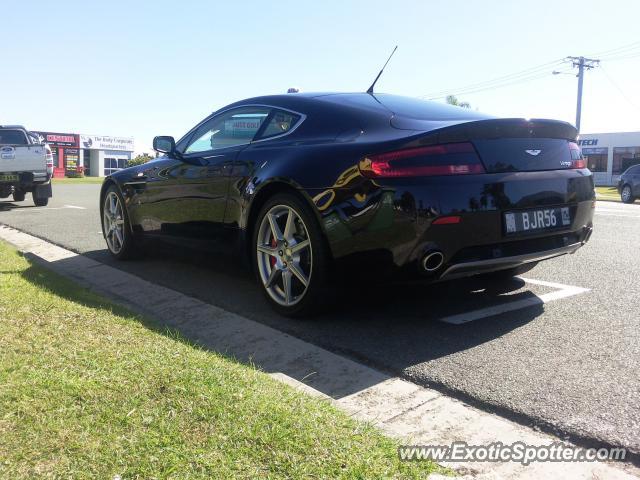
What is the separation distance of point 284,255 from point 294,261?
108mm

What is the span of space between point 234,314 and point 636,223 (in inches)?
282

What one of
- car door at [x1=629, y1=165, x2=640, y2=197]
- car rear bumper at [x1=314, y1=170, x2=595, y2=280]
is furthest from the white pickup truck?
car door at [x1=629, y1=165, x2=640, y2=197]

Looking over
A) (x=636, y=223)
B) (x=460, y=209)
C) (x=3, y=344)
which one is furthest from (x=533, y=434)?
(x=636, y=223)

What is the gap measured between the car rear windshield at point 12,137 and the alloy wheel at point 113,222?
998 centimetres

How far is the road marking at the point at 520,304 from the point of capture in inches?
145

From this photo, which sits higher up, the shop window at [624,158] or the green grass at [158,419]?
the shop window at [624,158]

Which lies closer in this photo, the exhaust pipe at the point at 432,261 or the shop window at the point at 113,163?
the exhaust pipe at the point at 432,261

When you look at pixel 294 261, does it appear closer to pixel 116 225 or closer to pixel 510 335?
pixel 510 335

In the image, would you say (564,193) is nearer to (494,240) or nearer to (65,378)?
(494,240)

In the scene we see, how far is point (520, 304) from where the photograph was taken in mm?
3953

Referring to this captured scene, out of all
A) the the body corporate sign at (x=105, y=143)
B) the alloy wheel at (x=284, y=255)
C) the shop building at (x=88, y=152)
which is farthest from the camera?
the the body corporate sign at (x=105, y=143)

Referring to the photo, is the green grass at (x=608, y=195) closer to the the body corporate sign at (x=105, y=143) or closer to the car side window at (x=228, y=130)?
the car side window at (x=228, y=130)

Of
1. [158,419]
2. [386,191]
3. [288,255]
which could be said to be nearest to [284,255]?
[288,255]

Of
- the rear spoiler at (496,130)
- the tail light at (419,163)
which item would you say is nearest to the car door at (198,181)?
the tail light at (419,163)
